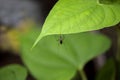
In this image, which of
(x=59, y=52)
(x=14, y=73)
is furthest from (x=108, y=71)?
(x=14, y=73)

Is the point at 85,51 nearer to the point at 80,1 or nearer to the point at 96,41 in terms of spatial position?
the point at 96,41

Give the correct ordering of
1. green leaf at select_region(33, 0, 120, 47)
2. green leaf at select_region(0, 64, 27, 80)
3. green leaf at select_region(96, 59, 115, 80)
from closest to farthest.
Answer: green leaf at select_region(33, 0, 120, 47) → green leaf at select_region(0, 64, 27, 80) → green leaf at select_region(96, 59, 115, 80)

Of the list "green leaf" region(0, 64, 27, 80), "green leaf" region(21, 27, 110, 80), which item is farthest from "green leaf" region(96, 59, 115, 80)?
"green leaf" region(0, 64, 27, 80)

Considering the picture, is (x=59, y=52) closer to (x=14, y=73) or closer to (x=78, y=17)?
(x=14, y=73)

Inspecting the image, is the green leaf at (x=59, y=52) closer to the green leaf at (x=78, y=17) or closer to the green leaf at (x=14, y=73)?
the green leaf at (x=14, y=73)

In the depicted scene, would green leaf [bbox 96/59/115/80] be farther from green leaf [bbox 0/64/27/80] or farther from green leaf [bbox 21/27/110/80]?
green leaf [bbox 0/64/27/80]

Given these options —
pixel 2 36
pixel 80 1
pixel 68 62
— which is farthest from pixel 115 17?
pixel 2 36

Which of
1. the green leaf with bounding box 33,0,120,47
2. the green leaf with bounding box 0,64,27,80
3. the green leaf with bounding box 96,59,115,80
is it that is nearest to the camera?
the green leaf with bounding box 33,0,120,47

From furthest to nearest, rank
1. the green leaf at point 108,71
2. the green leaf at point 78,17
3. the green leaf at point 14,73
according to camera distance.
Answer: the green leaf at point 108,71, the green leaf at point 14,73, the green leaf at point 78,17

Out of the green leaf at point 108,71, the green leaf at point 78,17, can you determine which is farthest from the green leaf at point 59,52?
the green leaf at point 78,17
